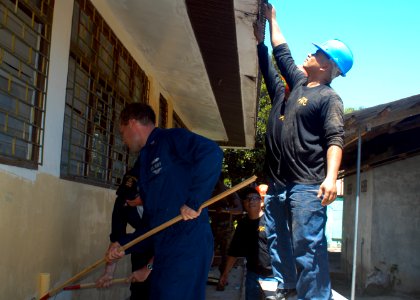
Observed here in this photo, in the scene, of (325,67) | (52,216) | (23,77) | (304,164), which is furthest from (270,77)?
(52,216)

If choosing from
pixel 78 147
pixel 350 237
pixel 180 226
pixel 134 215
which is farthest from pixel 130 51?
pixel 350 237

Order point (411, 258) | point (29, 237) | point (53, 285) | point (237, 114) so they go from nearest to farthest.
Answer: point (29, 237)
point (53, 285)
point (237, 114)
point (411, 258)

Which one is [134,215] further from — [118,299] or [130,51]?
[130,51]

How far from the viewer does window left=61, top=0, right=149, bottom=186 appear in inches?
183

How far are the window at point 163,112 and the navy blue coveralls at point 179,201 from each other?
5.62m

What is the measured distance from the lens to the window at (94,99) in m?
4.64

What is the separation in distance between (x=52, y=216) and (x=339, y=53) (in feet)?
8.00

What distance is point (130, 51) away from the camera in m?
6.58

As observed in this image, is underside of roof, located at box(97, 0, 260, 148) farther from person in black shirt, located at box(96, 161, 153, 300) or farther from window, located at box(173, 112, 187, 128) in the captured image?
person in black shirt, located at box(96, 161, 153, 300)

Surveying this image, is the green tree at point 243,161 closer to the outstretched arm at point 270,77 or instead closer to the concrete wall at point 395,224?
the concrete wall at point 395,224

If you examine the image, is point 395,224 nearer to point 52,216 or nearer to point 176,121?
point 176,121

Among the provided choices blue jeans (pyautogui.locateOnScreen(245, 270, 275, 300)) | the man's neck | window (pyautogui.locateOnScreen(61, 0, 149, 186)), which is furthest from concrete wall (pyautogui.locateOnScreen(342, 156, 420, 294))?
window (pyautogui.locateOnScreen(61, 0, 149, 186))

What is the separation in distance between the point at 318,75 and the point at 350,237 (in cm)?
1131

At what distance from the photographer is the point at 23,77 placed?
3.77 meters
